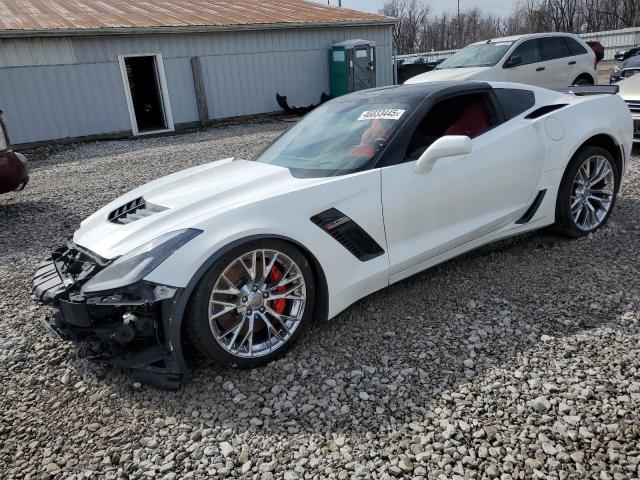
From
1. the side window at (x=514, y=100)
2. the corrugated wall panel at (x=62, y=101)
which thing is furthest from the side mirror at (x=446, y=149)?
Answer: the corrugated wall panel at (x=62, y=101)

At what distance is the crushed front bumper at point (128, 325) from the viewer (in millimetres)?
2523

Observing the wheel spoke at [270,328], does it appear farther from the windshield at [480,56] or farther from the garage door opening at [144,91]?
the garage door opening at [144,91]

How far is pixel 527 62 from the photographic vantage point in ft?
33.0

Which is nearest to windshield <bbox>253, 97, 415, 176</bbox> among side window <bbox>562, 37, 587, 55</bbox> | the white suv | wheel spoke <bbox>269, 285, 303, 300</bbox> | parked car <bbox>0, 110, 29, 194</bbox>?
wheel spoke <bbox>269, 285, 303, 300</bbox>

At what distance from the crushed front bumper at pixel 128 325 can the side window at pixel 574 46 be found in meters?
10.8

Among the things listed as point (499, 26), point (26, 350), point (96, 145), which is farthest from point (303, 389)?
point (499, 26)

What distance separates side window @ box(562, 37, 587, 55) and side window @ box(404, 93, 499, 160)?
8315mm

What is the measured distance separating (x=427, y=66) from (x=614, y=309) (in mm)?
20674

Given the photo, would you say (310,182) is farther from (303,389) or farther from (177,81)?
(177,81)

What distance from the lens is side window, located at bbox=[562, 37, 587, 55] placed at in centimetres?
1057

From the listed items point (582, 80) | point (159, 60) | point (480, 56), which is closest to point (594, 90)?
point (480, 56)

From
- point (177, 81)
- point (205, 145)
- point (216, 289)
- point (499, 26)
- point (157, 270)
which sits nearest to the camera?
point (157, 270)

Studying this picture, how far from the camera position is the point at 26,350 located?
10.7 ft

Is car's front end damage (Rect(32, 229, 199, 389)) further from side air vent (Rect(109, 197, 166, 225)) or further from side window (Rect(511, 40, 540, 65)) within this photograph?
side window (Rect(511, 40, 540, 65))
